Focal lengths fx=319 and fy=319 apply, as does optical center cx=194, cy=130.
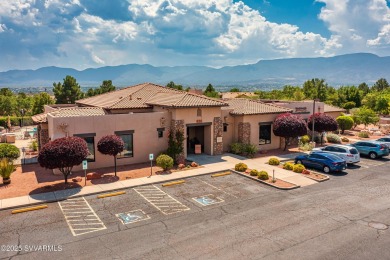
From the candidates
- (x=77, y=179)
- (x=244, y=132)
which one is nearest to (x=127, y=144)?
(x=77, y=179)

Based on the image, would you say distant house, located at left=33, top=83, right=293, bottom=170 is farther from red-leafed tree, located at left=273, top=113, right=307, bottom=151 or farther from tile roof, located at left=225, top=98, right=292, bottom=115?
red-leafed tree, located at left=273, top=113, right=307, bottom=151

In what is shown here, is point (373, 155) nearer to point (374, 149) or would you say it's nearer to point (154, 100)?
point (374, 149)

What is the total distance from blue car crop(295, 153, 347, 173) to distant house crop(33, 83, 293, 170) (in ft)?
21.9

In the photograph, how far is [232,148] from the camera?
30.8 m

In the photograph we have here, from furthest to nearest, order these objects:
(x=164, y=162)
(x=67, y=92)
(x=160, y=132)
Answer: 1. (x=67, y=92)
2. (x=160, y=132)
3. (x=164, y=162)

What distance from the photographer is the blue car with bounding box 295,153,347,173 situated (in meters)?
24.0

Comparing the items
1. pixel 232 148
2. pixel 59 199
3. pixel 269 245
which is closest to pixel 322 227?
pixel 269 245

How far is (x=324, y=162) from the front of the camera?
24.5 meters

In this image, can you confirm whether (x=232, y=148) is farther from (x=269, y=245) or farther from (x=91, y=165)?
(x=269, y=245)

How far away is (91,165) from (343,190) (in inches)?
704

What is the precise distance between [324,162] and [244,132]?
8573 mm

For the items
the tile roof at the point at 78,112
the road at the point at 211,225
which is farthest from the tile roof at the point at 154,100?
the road at the point at 211,225

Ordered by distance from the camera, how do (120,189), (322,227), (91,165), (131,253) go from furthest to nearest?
(91,165) < (120,189) < (322,227) < (131,253)

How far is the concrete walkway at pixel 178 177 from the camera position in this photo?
1800 cm
